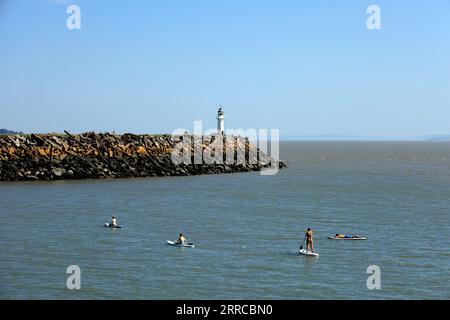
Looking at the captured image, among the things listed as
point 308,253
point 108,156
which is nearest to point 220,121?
point 108,156

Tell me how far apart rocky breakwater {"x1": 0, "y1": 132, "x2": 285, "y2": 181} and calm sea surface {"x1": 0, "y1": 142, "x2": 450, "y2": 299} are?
6.13 metres

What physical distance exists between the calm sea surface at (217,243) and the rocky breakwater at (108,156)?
613 centimetres

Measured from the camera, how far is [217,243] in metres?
38.4

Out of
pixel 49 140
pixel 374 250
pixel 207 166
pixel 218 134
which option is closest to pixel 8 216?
pixel 374 250

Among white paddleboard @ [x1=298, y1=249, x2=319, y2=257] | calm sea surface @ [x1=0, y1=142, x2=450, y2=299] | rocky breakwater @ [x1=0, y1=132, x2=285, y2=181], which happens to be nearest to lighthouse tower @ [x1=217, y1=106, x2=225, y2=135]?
rocky breakwater @ [x1=0, y1=132, x2=285, y2=181]

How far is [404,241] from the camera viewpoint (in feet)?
131

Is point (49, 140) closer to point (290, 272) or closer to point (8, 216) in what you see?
point (8, 216)

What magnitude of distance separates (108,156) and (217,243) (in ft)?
151

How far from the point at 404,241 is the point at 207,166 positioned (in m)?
54.0

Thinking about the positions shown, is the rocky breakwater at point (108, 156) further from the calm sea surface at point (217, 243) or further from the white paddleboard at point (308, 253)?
the white paddleboard at point (308, 253)

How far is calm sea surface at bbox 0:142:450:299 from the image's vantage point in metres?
28.9

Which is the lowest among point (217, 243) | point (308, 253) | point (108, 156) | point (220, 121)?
point (308, 253)

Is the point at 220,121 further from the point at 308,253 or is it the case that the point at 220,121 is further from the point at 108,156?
the point at 308,253

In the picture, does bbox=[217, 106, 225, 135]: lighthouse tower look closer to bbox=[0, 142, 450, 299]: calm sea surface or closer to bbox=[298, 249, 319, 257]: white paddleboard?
bbox=[0, 142, 450, 299]: calm sea surface
